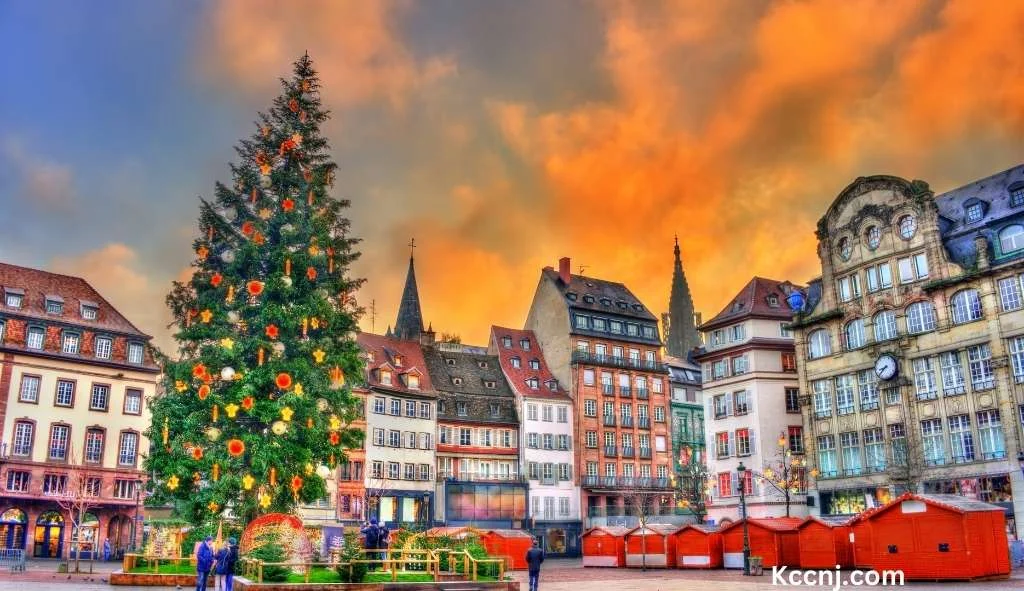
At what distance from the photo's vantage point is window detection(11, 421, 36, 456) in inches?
2061

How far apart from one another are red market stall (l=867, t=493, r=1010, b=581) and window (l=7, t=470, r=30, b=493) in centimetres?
4657

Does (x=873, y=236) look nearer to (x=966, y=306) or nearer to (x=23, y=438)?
(x=966, y=306)

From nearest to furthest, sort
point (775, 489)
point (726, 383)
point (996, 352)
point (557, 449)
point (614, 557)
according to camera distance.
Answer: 1. point (996, 352)
2. point (614, 557)
3. point (775, 489)
4. point (726, 383)
5. point (557, 449)

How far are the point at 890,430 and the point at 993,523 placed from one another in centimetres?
2012

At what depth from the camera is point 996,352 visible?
45.2 m

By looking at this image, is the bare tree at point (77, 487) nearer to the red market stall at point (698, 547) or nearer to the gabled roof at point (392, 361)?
the gabled roof at point (392, 361)

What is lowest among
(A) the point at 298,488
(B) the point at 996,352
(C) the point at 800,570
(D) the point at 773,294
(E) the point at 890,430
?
(C) the point at 800,570

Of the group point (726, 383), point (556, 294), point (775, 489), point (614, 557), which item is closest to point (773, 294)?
point (726, 383)

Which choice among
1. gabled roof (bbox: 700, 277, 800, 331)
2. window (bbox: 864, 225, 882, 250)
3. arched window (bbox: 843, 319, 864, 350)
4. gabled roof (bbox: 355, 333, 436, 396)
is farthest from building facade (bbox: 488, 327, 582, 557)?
window (bbox: 864, 225, 882, 250)

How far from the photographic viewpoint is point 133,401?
58.7 metres

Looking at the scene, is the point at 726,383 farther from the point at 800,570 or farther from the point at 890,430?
the point at 800,570

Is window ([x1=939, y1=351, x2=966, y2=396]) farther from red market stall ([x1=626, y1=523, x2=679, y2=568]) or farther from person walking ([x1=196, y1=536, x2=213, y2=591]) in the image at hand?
person walking ([x1=196, y1=536, x2=213, y2=591])

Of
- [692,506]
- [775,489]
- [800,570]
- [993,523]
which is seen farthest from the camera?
[692,506]

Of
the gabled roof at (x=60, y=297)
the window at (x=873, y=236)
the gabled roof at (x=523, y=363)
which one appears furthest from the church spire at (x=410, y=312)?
the window at (x=873, y=236)
